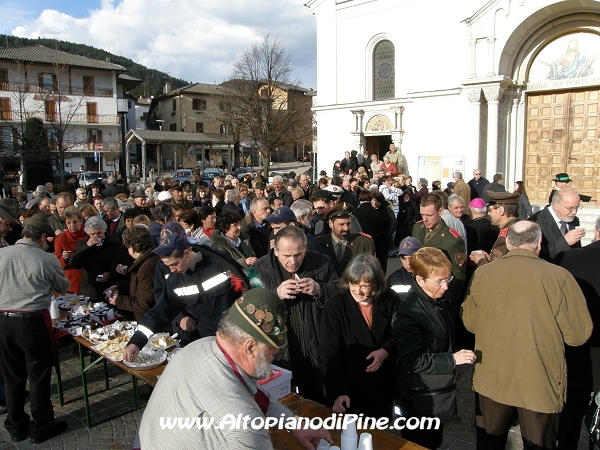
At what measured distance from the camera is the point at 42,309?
15.4 ft

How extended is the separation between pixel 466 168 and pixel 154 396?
736 inches

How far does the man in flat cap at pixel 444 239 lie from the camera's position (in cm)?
502

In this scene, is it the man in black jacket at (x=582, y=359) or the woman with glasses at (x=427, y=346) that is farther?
the man in black jacket at (x=582, y=359)

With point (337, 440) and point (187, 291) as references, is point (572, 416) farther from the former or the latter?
point (187, 291)

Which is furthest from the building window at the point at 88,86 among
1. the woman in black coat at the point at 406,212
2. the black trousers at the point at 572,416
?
the black trousers at the point at 572,416

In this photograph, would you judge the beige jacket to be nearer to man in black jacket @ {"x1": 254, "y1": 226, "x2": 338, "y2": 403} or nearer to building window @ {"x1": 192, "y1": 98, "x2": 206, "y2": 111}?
man in black jacket @ {"x1": 254, "y1": 226, "x2": 338, "y2": 403}

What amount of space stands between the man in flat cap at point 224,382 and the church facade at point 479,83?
1776 centimetres

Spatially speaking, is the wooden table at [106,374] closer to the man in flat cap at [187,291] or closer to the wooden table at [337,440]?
the man in flat cap at [187,291]

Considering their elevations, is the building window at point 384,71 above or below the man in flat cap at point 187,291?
above

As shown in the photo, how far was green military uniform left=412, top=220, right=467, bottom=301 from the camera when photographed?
196 inches

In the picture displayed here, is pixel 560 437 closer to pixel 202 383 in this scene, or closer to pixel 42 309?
pixel 202 383

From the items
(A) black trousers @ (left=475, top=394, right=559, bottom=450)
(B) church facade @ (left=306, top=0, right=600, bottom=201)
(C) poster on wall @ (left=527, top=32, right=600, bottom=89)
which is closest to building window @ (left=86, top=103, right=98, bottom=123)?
(B) church facade @ (left=306, top=0, right=600, bottom=201)

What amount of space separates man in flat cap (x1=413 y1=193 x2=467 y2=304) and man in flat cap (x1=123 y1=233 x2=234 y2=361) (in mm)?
2422

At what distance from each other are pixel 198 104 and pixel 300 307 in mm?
72919
